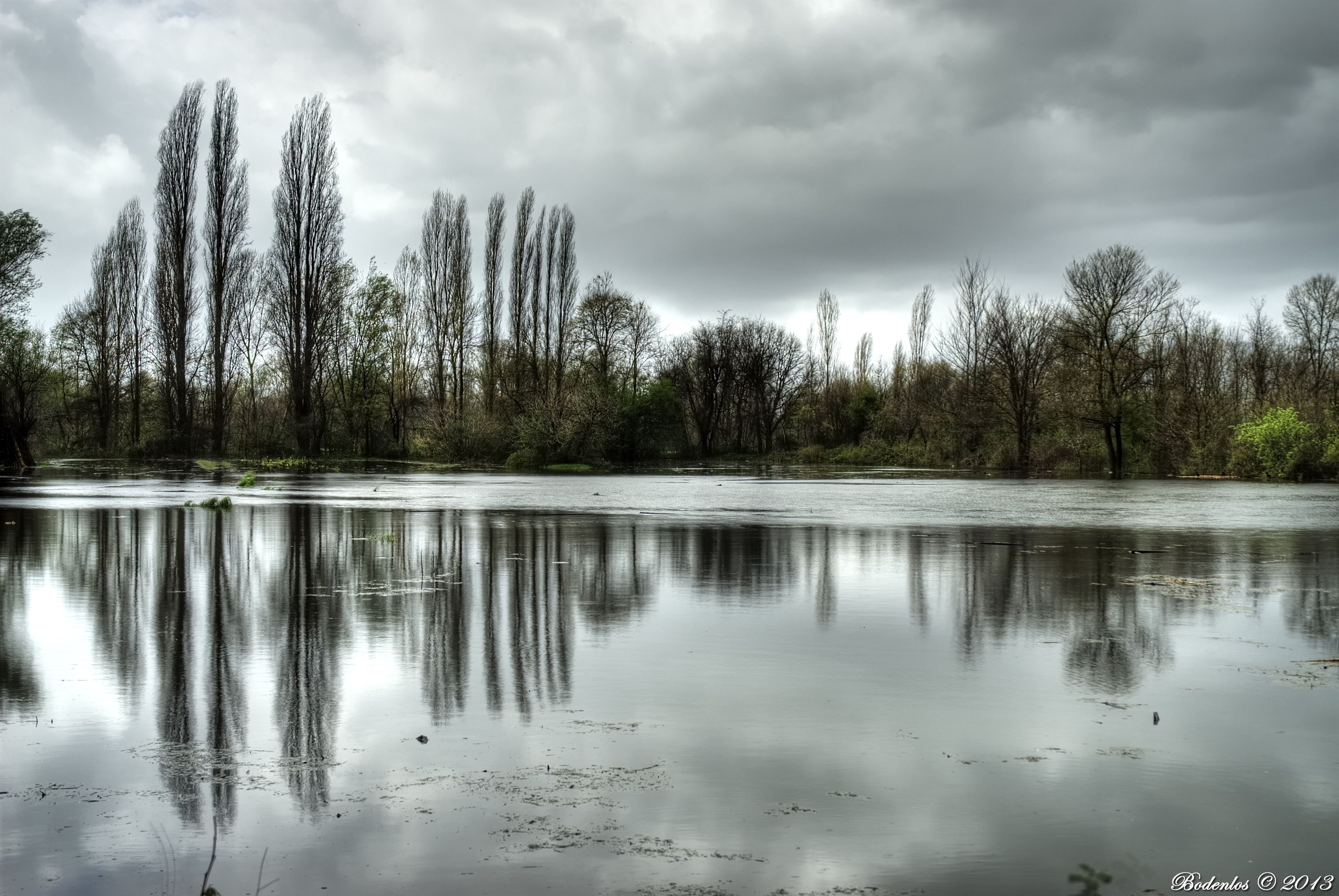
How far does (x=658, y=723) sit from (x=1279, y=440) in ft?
133

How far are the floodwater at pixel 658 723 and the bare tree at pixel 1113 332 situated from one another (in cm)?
3786

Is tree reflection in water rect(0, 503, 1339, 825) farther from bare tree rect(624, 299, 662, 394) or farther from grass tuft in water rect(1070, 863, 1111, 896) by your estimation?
bare tree rect(624, 299, 662, 394)

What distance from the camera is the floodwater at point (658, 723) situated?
3090mm

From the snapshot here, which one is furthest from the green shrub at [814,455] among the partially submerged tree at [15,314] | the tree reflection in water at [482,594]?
the tree reflection in water at [482,594]

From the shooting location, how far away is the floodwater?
3090 mm

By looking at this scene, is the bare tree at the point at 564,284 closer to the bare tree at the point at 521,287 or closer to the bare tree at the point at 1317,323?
the bare tree at the point at 521,287

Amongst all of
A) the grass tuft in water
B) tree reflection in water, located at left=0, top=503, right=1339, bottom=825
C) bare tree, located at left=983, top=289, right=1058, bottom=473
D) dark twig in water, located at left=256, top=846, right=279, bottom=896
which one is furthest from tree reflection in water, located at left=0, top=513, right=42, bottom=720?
bare tree, located at left=983, top=289, right=1058, bottom=473

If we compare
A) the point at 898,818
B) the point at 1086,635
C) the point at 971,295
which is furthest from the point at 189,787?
the point at 971,295

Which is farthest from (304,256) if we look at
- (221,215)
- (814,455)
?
(814,455)

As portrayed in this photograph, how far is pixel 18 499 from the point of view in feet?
66.9

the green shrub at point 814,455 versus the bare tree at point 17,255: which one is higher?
the bare tree at point 17,255

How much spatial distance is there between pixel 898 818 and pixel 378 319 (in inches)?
2522

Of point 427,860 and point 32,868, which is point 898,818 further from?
point 32,868

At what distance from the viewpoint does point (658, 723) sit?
4555 mm
